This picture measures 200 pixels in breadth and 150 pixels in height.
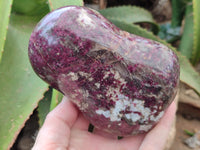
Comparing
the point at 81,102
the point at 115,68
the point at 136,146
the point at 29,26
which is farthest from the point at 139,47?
the point at 29,26

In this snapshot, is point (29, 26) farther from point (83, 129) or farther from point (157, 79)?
point (157, 79)

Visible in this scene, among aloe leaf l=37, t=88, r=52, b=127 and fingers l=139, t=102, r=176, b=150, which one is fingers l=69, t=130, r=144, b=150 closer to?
fingers l=139, t=102, r=176, b=150

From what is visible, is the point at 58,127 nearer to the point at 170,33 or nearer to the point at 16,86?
the point at 16,86

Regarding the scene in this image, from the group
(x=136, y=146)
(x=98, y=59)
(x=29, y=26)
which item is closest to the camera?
(x=98, y=59)

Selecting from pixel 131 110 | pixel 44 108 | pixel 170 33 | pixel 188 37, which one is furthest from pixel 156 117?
pixel 170 33

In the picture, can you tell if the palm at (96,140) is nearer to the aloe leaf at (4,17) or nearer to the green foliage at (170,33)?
the aloe leaf at (4,17)
